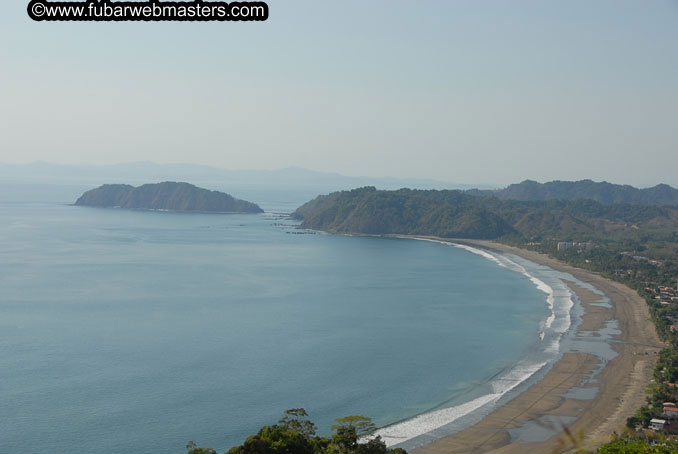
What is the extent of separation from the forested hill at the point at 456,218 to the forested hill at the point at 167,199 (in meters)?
24.8

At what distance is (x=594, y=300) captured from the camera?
51.7 metres

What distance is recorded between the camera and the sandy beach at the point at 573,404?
23422mm

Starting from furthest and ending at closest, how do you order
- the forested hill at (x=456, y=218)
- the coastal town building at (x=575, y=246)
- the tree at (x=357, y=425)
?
the forested hill at (x=456, y=218), the coastal town building at (x=575, y=246), the tree at (x=357, y=425)

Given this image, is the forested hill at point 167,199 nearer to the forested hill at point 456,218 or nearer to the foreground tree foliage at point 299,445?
the forested hill at point 456,218

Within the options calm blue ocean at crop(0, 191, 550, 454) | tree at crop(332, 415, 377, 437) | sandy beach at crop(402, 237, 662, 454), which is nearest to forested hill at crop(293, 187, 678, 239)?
calm blue ocean at crop(0, 191, 550, 454)

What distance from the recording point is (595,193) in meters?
184

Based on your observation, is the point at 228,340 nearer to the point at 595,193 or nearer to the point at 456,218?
the point at 456,218

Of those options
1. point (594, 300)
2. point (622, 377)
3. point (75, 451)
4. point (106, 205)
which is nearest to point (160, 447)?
point (75, 451)

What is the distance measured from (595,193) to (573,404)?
562 feet

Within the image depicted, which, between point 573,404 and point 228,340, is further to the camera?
point 228,340

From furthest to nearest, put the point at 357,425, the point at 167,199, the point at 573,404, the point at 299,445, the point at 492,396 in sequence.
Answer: the point at 167,199, the point at 492,396, the point at 573,404, the point at 357,425, the point at 299,445

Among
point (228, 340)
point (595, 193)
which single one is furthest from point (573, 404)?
point (595, 193)

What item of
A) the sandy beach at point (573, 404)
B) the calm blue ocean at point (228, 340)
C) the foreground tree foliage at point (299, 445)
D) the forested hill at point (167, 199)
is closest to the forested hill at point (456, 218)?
the forested hill at point (167, 199)

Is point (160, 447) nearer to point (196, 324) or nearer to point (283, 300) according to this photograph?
point (196, 324)
